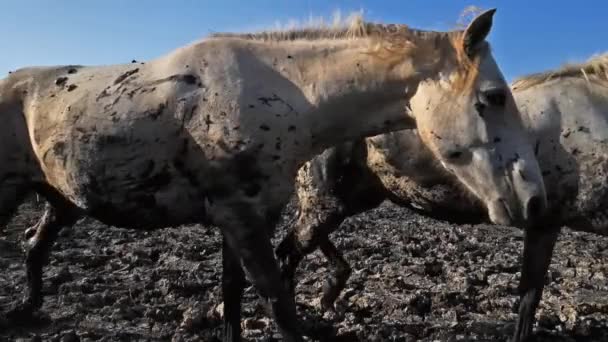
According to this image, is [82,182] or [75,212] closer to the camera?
[82,182]

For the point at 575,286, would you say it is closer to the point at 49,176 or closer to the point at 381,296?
the point at 381,296

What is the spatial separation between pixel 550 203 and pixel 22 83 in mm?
3749

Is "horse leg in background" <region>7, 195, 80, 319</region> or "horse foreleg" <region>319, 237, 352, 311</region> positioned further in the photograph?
"horse foreleg" <region>319, 237, 352, 311</region>

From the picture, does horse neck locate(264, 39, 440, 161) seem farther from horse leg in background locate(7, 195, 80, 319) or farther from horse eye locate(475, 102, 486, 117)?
horse leg in background locate(7, 195, 80, 319)

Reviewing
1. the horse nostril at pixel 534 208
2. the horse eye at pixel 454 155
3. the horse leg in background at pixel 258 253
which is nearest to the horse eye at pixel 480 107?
the horse eye at pixel 454 155

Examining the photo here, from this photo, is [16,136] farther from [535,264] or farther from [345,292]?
[535,264]

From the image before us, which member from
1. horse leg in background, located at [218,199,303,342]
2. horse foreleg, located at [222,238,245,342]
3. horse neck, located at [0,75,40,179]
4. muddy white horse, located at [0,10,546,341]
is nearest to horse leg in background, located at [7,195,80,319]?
horse neck, located at [0,75,40,179]

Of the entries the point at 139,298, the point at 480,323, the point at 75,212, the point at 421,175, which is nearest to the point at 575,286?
the point at 480,323

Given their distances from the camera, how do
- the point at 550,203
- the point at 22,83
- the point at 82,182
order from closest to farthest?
1. the point at 82,182
2. the point at 22,83
3. the point at 550,203

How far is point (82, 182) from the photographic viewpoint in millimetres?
4039

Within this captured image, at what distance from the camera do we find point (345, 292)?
6117 mm

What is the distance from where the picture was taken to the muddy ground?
5.00 m

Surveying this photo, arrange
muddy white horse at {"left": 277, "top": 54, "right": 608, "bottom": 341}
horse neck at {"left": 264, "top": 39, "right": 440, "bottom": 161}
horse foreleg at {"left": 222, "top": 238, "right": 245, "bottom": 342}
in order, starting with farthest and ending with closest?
muddy white horse at {"left": 277, "top": 54, "right": 608, "bottom": 341}
horse foreleg at {"left": 222, "top": 238, "right": 245, "bottom": 342}
horse neck at {"left": 264, "top": 39, "right": 440, "bottom": 161}

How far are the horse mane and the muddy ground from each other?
183 cm
